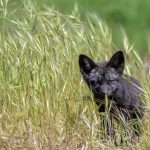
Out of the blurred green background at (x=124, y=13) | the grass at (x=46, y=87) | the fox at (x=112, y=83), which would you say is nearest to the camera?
the grass at (x=46, y=87)

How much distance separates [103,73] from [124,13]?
654 cm

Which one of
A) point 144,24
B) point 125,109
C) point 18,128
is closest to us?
point 18,128

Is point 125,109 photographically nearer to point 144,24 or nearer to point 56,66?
point 56,66

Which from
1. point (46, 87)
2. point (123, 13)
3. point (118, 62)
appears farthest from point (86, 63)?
point (123, 13)

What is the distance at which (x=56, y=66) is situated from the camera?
Answer: 34.9ft

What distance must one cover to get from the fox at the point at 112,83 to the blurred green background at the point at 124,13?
535cm

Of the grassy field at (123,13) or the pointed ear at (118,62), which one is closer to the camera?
the pointed ear at (118,62)

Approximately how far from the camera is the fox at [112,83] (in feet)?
34.8

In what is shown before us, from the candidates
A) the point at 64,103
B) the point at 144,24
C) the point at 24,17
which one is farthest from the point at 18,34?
the point at 144,24

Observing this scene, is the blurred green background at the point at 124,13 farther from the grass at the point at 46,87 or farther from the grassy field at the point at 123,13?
the grass at the point at 46,87

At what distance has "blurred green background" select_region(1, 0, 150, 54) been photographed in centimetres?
1636

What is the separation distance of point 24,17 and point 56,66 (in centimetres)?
82

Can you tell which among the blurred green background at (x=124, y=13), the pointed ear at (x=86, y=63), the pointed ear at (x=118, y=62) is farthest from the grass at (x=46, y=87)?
the blurred green background at (x=124, y=13)

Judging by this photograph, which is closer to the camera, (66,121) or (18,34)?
(66,121)
